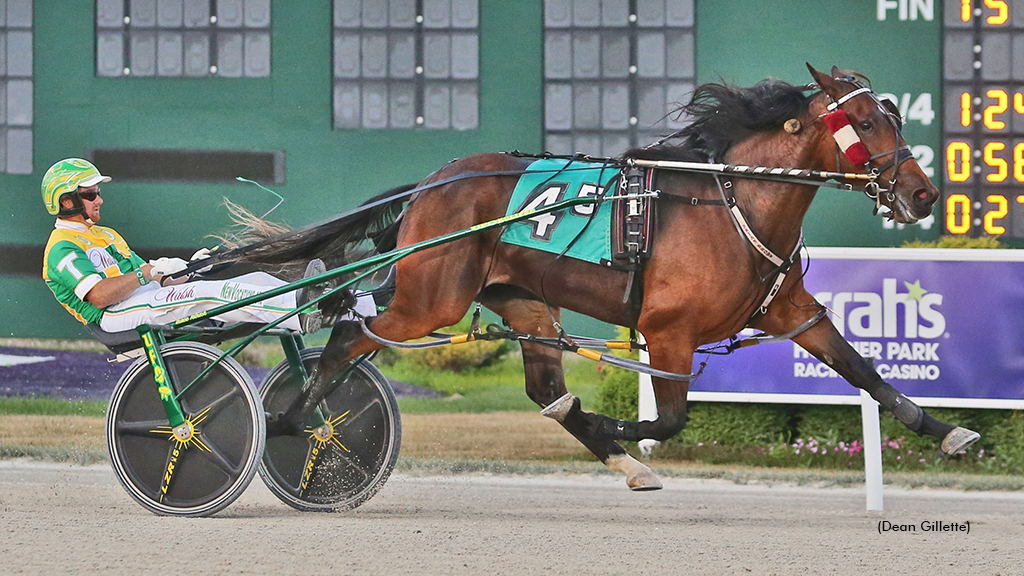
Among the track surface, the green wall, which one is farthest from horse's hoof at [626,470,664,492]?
the green wall

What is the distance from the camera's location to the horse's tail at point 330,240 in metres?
5.16

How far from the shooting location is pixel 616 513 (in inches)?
209

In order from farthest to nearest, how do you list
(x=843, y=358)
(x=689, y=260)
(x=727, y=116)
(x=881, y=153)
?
(x=727, y=116) → (x=843, y=358) → (x=689, y=260) → (x=881, y=153)

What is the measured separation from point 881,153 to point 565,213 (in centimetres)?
113

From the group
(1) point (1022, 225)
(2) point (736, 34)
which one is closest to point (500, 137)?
(2) point (736, 34)

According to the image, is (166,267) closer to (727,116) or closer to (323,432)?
(323,432)

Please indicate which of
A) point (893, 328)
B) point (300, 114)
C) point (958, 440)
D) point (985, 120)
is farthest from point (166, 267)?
point (985, 120)

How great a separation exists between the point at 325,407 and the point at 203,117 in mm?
2449

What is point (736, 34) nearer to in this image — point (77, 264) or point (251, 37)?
point (251, 37)

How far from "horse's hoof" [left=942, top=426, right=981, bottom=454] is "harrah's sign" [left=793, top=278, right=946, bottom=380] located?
2.16 meters

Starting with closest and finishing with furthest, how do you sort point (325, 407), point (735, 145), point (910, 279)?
point (735, 145)
point (325, 407)
point (910, 279)

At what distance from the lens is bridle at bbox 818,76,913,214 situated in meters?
4.15

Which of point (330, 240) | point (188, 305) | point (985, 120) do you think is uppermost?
point (985, 120)

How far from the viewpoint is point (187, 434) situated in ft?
15.4
